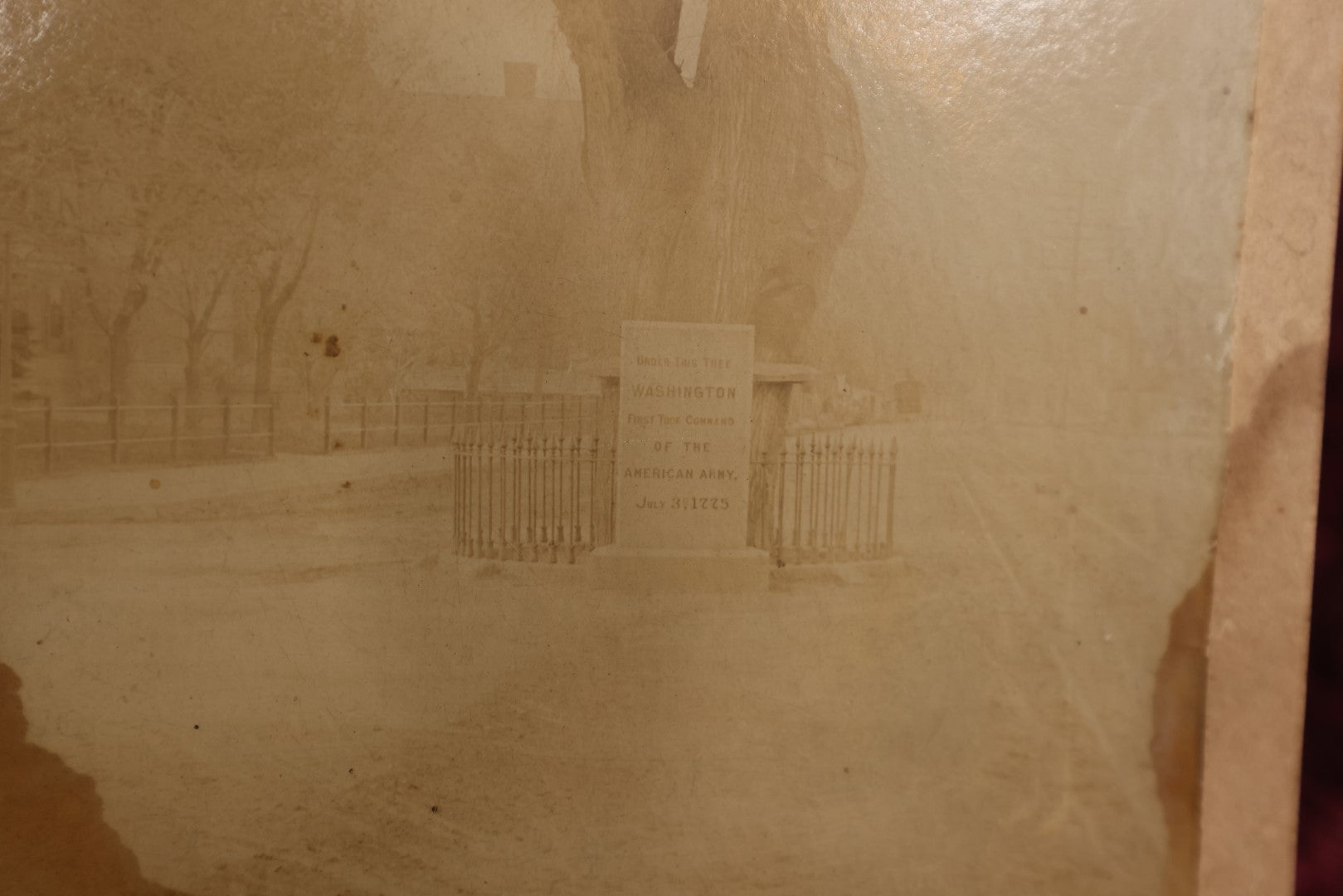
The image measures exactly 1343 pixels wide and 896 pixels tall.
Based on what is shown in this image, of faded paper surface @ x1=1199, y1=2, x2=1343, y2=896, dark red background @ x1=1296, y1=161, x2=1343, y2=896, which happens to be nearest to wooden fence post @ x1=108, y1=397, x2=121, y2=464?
faded paper surface @ x1=1199, y1=2, x2=1343, y2=896

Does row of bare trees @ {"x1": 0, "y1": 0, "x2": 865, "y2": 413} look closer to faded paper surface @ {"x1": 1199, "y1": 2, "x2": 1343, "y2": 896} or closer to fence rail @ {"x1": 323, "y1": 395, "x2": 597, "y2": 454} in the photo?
fence rail @ {"x1": 323, "y1": 395, "x2": 597, "y2": 454}

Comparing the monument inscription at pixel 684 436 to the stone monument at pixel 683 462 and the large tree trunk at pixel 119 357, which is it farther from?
the large tree trunk at pixel 119 357

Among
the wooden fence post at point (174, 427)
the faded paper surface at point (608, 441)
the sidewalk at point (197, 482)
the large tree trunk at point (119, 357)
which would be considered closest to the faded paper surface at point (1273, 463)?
the faded paper surface at point (608, 441)

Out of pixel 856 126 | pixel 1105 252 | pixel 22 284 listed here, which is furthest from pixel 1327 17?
pixel 22 284

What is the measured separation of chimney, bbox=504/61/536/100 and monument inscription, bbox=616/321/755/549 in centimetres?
71

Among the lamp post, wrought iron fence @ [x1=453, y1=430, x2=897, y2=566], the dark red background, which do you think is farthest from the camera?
the dark red background

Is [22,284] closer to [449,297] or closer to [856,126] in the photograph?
[449,297]

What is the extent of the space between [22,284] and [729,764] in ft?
7.70

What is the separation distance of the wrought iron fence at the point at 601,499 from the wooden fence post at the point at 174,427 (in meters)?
0.76

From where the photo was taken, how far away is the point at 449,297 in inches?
85.7

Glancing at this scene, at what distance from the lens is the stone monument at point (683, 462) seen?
220cm

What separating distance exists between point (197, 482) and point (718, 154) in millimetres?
1717

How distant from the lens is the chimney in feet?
7.13

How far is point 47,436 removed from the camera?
2.11 m
